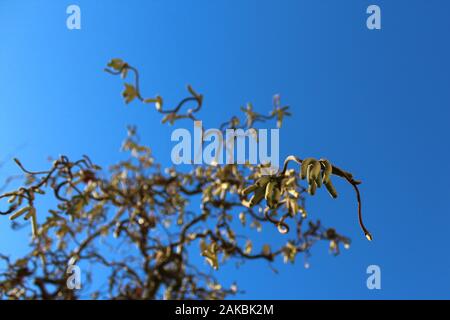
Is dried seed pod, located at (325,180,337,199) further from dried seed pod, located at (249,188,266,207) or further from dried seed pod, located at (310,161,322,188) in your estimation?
dried seed pod, located at (249,188,266,207)

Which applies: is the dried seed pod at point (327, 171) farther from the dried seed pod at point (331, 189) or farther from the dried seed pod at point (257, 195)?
the dried seed pod at point (257, 195)

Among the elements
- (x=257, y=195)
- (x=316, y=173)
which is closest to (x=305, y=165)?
(x=316, y=173)

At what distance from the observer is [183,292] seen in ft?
6.81

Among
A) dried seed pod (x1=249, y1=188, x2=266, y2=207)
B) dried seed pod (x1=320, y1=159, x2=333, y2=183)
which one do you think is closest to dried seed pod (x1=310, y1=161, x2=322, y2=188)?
dried seed pod (x1=320, y1=159, x2=333, y2=183)

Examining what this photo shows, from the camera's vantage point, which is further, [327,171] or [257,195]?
[257,195]

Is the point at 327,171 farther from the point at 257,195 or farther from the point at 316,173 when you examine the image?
the point at 257,195

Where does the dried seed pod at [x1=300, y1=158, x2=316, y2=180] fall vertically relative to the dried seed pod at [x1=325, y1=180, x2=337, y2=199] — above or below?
above

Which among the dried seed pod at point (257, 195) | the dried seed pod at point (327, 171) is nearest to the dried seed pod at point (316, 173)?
the dried seed pod at point (327, 171)

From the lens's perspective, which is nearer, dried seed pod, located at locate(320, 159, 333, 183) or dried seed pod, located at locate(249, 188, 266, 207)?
dried seed pod, located at locate(320, 159, 333, 183)

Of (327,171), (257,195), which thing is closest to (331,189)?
(327,171)
